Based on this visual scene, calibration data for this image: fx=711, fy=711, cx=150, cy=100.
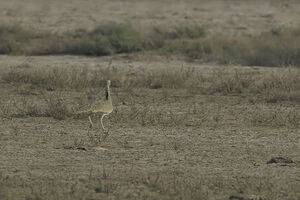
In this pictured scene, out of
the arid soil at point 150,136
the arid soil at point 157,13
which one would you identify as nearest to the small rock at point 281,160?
the arid soil at point 150,136

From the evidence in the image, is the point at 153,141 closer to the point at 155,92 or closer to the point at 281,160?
the point at 281,160

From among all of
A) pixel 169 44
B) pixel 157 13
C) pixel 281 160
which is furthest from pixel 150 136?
pixel 157 13

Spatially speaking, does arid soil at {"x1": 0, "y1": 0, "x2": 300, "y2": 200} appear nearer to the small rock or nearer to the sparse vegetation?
the small rock

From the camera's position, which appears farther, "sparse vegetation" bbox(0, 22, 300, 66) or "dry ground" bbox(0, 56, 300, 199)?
"sparse vegetation" bbox(0, 22, 300, 66)

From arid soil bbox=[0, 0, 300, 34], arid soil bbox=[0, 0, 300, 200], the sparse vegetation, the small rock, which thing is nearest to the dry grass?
arid soil bbox=[0, 0, 300, 200]

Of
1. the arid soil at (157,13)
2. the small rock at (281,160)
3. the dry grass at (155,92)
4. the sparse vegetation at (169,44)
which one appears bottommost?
the arid soil at (157,13)

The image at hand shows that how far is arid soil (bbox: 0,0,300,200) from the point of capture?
24.9ft

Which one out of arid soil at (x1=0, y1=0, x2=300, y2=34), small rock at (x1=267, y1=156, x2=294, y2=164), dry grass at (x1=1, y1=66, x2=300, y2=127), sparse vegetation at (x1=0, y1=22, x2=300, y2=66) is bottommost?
arid soil at (x1=0, y1=0, x2=300, y2=34)

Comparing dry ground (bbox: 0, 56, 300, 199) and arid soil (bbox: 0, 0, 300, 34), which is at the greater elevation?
dry ground (bbox: 0, 56, 300, 199)

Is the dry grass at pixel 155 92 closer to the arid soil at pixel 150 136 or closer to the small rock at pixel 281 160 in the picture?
the arid soil at pixel 150 136

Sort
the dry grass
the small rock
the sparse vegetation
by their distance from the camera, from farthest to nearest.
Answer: the sparse vegetation, the dry grass, the small rock

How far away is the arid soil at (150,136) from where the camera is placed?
759 centimetres

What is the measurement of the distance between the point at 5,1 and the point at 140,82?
2428cm

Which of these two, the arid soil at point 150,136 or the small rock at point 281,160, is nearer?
the arid soil at point 150,136
